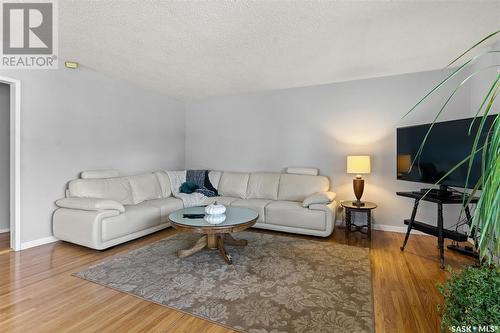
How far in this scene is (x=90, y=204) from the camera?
116 inches

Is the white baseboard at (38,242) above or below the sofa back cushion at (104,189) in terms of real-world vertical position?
below

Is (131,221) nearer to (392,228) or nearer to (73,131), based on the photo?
(73,131)

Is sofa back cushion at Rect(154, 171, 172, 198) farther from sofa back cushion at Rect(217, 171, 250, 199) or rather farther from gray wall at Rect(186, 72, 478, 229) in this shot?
gray wall at Rect(186, 72, 478, 229)

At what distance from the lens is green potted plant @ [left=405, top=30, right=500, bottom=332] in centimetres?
85

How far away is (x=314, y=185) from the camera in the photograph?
4031 mm

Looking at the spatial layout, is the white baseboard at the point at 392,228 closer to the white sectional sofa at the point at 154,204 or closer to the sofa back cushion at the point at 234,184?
the white sectional sofa at the point at 154,204

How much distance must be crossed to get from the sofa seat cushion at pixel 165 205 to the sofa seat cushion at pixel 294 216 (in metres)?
1.45

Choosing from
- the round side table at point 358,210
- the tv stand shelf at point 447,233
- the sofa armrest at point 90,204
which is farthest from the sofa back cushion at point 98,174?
the tv stand shelf at point 447,233

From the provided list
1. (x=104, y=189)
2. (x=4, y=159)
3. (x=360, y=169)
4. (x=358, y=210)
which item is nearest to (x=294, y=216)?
(x=358, y=210)

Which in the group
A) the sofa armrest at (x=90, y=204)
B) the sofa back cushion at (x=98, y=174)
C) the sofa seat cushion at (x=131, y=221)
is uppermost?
the sofa back cushion at (x=98, y=174)

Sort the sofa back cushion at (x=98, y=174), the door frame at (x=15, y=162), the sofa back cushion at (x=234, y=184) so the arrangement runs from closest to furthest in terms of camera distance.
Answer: the door frame at (x=15, y=162) → the sofa back cushion at (x=98, y=174) → the sofa back cushion at (x=234, y=184)

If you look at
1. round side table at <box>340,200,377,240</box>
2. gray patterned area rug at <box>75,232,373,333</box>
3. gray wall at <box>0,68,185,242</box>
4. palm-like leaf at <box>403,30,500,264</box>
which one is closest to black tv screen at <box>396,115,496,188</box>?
round side table at <box>340,200,377,240</box>

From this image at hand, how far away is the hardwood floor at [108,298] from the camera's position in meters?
1.68

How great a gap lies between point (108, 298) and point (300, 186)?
299 cm
